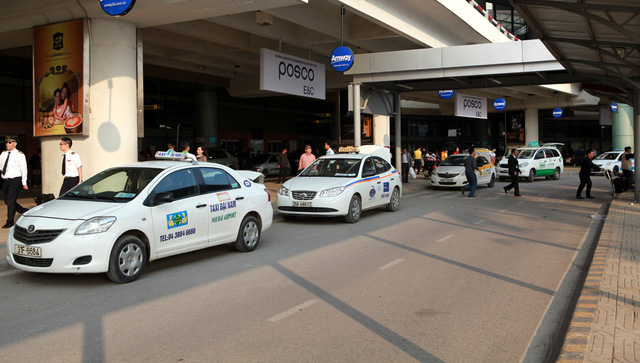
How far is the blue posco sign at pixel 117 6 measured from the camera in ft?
33.8

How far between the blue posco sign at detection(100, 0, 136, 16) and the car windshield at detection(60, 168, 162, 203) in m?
3.78

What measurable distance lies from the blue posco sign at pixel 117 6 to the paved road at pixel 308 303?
4974 millimetres

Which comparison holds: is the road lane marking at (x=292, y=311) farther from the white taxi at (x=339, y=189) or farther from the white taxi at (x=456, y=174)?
the white taxi at (x=456, y=174)

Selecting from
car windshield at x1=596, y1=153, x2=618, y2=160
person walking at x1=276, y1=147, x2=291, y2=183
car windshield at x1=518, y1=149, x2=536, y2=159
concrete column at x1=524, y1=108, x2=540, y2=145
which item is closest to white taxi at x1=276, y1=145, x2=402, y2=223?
person walking at x1=276, y1=147, x2=291, y2=183

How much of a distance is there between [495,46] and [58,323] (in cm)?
1732

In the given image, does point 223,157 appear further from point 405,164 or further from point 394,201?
point 394,201

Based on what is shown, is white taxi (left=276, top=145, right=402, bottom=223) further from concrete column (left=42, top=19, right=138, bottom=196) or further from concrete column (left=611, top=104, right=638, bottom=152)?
concrete column (left=611, top=104, right=638, bottom=152)

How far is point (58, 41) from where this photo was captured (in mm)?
13516

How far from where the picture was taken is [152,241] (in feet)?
24.1

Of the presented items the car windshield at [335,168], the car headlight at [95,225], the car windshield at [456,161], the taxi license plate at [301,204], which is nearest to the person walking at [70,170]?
the taxi license plate at [301,204]

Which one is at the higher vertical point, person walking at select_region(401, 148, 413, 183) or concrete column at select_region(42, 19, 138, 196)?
concrete column at select_region(42, 19, 138, 196)

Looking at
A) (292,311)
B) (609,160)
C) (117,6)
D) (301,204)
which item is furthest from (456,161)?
(292,311)

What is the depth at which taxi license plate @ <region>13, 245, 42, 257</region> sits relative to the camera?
6.59 m

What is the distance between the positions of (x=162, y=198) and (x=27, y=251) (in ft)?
5.77
